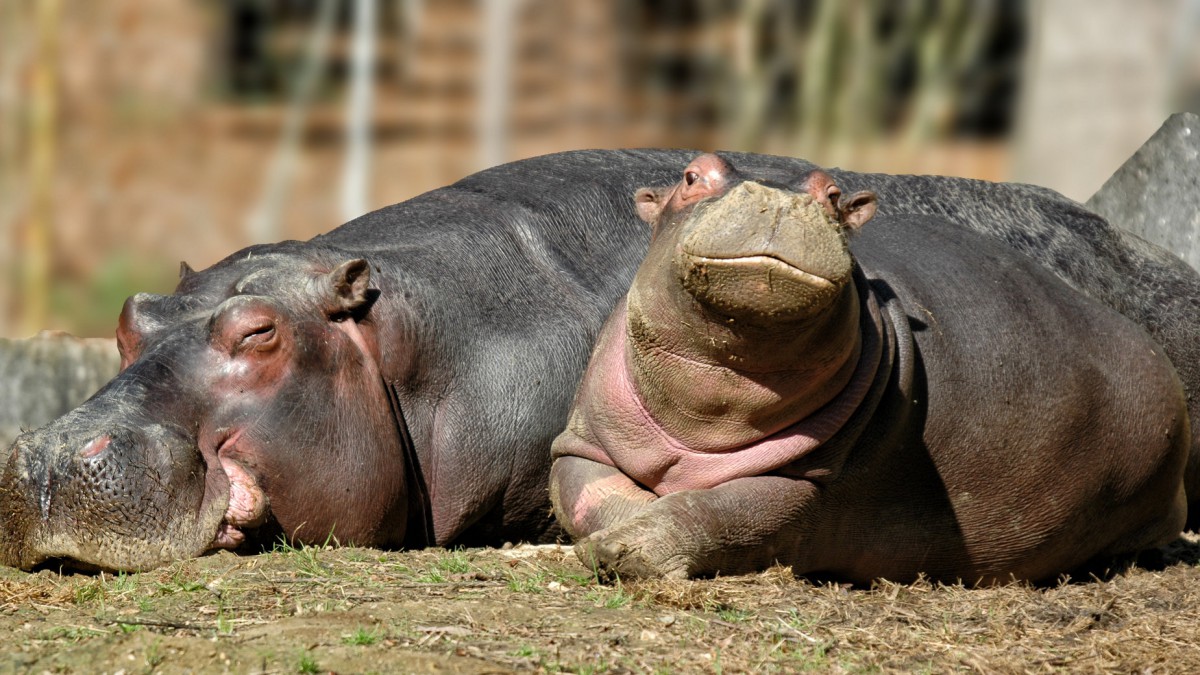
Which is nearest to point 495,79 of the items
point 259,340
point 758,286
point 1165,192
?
point 1165,192

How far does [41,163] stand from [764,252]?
1273 cm

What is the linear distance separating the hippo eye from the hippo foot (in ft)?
4.06

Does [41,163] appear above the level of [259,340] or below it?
below

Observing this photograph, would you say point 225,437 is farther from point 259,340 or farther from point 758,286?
point 758,286

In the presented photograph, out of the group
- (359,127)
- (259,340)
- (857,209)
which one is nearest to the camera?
(857,209)

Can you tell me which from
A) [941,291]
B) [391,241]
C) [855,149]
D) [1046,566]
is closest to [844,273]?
[941,291]

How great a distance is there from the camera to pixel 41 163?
15258 millimetres

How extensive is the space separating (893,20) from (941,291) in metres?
12.4

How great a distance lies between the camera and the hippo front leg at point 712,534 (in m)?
4.45

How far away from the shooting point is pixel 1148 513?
5.66 m

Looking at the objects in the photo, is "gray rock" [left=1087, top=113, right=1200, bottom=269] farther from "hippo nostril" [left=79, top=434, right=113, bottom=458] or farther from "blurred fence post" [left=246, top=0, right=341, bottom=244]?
"blurred fence post" [left=246, top=0, right=341, bottom=244]

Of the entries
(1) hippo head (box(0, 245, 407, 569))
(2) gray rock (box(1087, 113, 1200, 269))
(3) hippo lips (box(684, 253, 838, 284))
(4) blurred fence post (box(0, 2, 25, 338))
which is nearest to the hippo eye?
(1) hippo head (box(0, 245, 407, 569))

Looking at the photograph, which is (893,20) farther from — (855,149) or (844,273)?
(844,273)

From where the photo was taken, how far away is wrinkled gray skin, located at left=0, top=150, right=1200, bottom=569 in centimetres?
464
